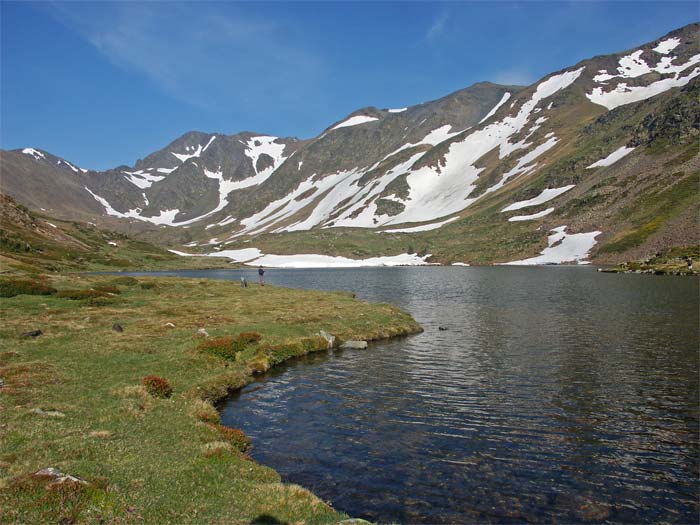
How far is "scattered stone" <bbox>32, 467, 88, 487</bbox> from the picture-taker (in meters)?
12.2

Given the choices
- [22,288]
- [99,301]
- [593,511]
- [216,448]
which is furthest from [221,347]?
[22,288]

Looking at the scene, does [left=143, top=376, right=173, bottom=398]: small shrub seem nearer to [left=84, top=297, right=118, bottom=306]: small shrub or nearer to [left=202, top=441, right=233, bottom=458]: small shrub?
[left=202, top=441, right=233, bottom=458]: small shrub

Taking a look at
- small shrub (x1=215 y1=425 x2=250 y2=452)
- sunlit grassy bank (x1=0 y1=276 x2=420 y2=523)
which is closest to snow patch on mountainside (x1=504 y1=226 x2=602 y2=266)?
sunlit grassy bank (x1=0 y1=276 x2=420 y2=523)

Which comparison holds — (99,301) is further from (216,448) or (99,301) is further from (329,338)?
(216,448)

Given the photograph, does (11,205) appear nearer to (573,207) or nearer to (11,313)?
(11,313)

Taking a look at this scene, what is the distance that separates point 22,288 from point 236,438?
143 ft

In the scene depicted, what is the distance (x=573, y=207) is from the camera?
18425 centimetres

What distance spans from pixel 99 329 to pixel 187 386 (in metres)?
15.8

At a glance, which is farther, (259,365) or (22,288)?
(22,288)

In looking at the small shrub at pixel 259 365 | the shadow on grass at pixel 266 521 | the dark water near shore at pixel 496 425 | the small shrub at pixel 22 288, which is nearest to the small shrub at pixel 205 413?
the dark water near shore at pixel 496 425

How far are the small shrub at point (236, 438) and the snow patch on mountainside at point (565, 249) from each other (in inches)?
5966

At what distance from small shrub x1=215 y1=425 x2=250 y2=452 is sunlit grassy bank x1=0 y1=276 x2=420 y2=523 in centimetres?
7

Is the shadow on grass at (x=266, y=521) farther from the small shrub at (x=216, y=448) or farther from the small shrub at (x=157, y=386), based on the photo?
the small shrub at (x=157, y=386)

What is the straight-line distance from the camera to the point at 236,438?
19.8 meters
